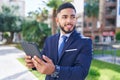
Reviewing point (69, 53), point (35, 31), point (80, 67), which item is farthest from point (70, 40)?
point (35, 31)

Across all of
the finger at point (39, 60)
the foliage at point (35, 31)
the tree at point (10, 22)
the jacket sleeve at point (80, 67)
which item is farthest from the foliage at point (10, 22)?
the finger at point (39, 60)

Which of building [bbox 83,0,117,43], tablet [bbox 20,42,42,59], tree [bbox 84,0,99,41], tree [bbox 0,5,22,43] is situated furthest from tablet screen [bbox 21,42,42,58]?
tree [bbox 84,0,99,41]

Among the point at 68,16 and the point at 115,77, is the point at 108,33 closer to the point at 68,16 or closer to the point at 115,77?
the point at 115,77

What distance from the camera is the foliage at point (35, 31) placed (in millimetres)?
27312

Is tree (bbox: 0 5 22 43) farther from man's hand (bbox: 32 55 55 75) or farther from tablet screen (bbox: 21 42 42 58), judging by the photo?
man's hand (bbox: 32 55 55 75)

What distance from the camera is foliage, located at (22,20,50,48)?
2731cm

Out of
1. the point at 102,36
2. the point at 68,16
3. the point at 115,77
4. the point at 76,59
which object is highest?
the point at 68,16

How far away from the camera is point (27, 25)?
29.0 metres

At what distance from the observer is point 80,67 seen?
259 cm

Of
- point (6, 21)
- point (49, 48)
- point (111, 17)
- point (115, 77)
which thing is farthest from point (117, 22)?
point (49, 48)

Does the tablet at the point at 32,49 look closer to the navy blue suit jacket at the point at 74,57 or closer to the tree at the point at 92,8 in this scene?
the navy blue suit jacket at the point at 74,57

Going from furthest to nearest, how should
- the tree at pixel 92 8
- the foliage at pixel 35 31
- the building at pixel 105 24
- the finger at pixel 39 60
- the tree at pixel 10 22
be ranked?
the tree at pixel 92 8
the building at pixel 105 24
the tree at pixel 10 22
the foliage at pixel 35 31
the finger at pixel 39 60

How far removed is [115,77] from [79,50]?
7097 mm

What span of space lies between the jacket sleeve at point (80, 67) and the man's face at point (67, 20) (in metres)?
0.18
